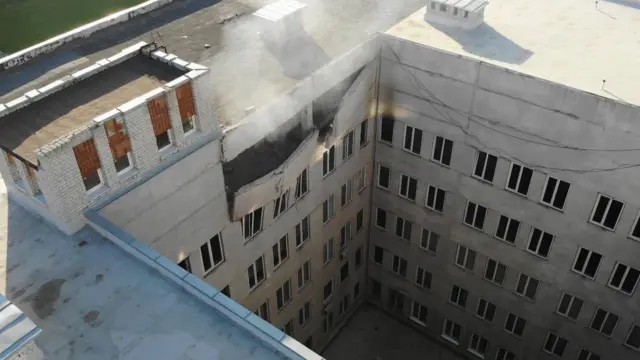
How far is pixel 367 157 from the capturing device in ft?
94.4

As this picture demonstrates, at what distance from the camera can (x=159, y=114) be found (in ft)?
56.0

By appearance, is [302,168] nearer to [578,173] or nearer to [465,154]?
[465,154]

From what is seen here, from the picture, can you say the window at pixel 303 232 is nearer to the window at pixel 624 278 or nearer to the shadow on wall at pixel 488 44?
the shadow on wall at pixel 488 44

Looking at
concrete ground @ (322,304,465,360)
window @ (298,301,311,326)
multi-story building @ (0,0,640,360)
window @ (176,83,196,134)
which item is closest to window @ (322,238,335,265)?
multi-story building @ (0,0,640,360)

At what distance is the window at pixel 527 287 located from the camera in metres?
27.1

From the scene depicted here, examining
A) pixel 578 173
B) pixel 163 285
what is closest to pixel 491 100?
pixel 578 173

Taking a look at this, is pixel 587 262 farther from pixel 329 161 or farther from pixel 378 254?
pixel 329 161

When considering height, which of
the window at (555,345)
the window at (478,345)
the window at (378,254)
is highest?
the window at (378,254)

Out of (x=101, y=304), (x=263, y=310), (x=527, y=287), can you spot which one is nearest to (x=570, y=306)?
(x=527, y=287)

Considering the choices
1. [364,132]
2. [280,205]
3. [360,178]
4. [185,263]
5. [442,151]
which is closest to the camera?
[185,263]

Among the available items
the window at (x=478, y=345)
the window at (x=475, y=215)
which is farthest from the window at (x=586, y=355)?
the window at (x=475, y=215)

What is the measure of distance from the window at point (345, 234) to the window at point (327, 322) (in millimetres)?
4441

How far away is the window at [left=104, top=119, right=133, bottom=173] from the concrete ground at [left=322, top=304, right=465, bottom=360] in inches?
798

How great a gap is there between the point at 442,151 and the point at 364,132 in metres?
4.04
